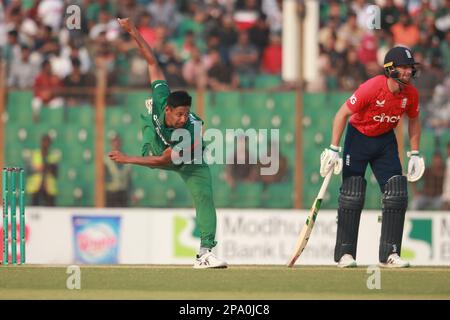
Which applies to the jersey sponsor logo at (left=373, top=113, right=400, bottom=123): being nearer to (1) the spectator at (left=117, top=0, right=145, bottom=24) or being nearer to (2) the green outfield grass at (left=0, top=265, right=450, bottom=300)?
(2) the green outfield grass at (left=0, top=265, right=450, bottom=300)

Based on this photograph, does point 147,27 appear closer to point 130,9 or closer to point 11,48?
point 130,9

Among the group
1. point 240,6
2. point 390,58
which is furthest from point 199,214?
point 240,6

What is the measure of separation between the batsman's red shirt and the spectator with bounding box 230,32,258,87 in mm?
6193

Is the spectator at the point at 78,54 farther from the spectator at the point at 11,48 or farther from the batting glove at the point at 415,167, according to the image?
the batting glove at the point at 415,167

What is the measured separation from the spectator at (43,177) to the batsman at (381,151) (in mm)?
5420

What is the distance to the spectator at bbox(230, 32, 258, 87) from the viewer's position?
607 inches

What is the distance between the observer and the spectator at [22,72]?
50.0ft

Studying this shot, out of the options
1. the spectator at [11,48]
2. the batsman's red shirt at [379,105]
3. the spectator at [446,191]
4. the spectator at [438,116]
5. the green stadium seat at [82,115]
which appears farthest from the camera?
the spectator at [11,48]

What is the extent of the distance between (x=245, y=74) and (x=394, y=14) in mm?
2346

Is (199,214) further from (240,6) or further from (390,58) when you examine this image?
(240,6)

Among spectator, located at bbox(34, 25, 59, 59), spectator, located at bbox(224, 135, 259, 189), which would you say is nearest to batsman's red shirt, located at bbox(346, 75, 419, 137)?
spectator, located at bbox(224, 135, 259, 189)

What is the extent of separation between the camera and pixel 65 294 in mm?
7906

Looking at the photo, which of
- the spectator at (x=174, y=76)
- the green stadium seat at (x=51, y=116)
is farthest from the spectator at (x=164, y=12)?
the green stadium seat at (x=51, y=116)

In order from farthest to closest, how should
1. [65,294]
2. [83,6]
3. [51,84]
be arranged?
[83,6], [51,84], [65,294]
